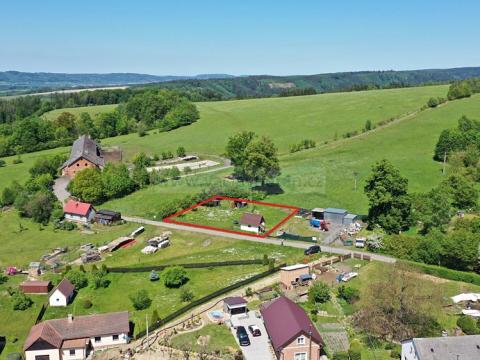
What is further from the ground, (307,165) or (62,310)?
(307,165)

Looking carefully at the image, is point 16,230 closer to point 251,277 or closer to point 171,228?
point 171,228

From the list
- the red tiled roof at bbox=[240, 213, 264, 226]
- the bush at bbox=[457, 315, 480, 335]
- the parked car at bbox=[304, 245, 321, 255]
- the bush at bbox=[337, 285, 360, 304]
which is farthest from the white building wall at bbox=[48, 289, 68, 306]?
the bush at bbox=[457, 315, 480, 335]

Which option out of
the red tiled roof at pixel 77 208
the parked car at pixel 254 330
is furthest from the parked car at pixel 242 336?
the red tiled roof at pixel 77 208

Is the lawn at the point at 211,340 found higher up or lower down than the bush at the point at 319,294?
lower down

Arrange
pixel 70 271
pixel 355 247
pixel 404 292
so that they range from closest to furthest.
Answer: pixel 404 292 → pixel 70 271 → pixel 355 247

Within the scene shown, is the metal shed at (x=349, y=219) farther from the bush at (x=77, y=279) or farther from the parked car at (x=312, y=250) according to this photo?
the bush at (x=77, y=279)

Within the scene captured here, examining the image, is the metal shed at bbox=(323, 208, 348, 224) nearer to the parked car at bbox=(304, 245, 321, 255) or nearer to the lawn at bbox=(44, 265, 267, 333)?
the parked car at bbox=(304, 245, 321, 255)

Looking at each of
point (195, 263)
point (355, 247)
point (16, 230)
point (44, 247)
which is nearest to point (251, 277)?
point (195, 263)
